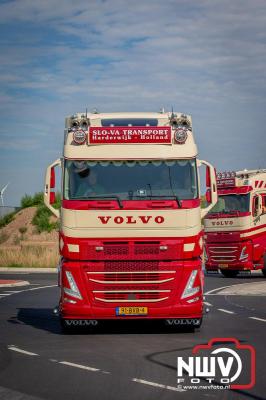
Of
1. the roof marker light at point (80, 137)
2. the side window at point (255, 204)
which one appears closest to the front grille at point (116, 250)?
the roof marker light at point (80, 137)

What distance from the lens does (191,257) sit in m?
17.4

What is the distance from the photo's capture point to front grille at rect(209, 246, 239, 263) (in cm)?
3709

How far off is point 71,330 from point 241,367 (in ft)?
19.9

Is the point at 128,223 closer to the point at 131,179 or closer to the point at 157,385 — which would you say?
the point at 131,179

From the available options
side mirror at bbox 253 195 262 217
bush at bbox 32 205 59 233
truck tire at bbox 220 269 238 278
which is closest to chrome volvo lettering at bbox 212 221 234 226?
side mirror at bbox 253 195 262 217

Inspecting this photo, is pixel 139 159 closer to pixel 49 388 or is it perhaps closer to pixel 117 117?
pixel 117 117

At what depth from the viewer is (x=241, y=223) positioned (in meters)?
36.8

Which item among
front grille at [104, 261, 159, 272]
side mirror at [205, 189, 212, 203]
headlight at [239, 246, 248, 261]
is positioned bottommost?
front grille at [104, 261, 159, 272]

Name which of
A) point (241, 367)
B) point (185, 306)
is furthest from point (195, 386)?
point (185, 306)

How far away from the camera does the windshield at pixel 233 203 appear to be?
36906 mm

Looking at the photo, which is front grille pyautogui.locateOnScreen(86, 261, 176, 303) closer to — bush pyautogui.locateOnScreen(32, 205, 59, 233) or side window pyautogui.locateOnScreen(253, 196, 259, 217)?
side window pyautogui.locateOnScreen(253, 196, 259, 217)

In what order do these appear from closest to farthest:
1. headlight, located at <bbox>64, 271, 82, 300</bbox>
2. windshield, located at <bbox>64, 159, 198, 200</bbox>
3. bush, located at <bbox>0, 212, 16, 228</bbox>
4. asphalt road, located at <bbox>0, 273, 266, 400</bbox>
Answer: asphalt road, located at <bbox>0, 273, 266, 400</bbox> → headlight, located at <bbox>64, 271, 82, 300</bbox> → windshield, located at <bbox>64, 159, 198, 200</bbox> → bush, located at <bbox>0, 212, 16, 228</bbox>

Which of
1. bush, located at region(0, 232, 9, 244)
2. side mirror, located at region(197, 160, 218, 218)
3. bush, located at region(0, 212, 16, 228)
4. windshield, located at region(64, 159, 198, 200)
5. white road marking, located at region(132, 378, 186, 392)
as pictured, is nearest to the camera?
white road marking, located at region(132, 378, 186, 392)

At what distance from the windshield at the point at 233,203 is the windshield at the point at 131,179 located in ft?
62.9
